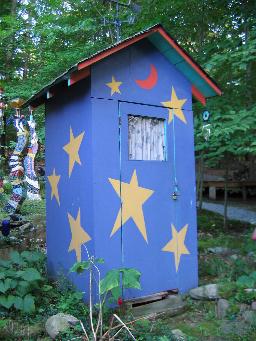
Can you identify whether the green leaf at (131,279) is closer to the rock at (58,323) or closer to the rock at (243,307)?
the rock at (58,323)

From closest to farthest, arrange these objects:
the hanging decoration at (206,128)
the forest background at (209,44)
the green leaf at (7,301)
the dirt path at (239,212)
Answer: the green leaf at (7,301) < the hanging decoration at (206,128) < the forest background at (209,44) < the dirt path at (239,212)

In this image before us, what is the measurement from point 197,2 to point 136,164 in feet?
15.3

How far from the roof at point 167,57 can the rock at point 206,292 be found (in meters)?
2.76

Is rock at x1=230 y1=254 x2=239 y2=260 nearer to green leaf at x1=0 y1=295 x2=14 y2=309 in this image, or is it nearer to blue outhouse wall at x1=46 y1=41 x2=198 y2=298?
blue outhouse wall at x1=46 y1=41 x2=198 y2=298

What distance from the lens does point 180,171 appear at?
523cm

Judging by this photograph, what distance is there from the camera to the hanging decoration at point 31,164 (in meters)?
8.50

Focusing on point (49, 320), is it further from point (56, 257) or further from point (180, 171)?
point (180, 171)

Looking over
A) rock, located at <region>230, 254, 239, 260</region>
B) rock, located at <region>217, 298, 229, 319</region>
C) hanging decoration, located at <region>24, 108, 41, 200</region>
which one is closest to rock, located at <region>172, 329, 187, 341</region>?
rock, located at <region>217, 298, 229, 319</region>

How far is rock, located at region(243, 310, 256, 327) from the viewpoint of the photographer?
4223mm

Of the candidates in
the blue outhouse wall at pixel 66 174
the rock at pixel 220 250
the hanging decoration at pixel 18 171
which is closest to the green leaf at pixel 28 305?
the blue outhouse wall at pixel 66 174

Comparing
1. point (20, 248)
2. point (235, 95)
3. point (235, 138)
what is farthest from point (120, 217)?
point (235, 95)

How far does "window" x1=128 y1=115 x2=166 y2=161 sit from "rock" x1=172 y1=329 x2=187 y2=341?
82.3 inches

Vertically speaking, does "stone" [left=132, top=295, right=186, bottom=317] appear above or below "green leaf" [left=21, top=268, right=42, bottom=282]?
below

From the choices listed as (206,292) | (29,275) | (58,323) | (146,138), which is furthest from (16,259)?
(206,292)
